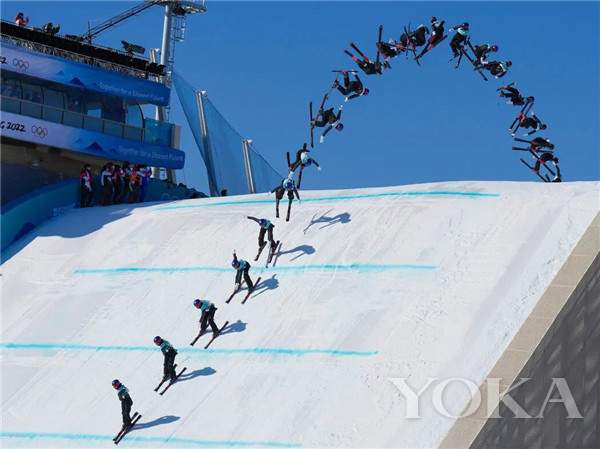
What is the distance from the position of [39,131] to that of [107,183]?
202 centimetres

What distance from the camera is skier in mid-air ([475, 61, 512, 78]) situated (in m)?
21.8

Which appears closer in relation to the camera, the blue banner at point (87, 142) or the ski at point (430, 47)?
the ski at point (430, 47)

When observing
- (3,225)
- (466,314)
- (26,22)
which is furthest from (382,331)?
(26,22)

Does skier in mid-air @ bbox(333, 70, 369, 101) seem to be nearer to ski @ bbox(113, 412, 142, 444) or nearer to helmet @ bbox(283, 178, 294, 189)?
helmet @ bbox(283, 178, 294, 189)

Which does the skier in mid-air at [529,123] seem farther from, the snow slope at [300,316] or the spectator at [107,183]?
the spectator at [107,183]

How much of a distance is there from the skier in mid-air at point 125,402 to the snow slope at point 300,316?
295 millimetres

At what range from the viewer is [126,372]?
1947 centimetres

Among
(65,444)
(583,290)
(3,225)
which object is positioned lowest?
(65,444)

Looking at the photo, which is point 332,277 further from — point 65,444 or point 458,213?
point 65,444

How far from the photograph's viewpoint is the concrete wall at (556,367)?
14844 mm

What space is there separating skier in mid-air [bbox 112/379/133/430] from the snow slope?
295 millimetres

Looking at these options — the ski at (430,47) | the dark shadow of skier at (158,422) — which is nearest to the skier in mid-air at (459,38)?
the ski at (430,47)

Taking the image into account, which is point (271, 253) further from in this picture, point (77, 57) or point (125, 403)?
point (77, 57)

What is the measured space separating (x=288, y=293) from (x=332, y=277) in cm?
78
